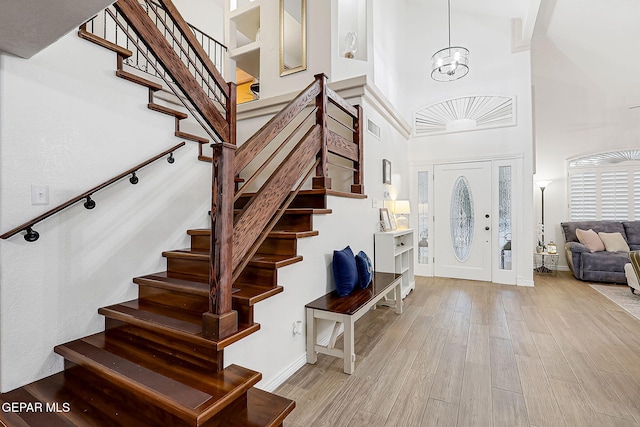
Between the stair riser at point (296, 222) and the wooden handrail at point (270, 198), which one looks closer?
the wooden handrail at point (270, 198)

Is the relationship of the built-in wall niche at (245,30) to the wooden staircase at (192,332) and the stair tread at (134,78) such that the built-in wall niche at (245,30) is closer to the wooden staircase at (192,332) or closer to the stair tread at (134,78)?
the stair tread at (134,78)

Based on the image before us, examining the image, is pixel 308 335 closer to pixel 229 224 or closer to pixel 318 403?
pixel 318 403

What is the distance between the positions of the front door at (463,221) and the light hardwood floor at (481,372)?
1630mm

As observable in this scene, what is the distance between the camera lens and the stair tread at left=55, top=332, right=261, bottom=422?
1.36m

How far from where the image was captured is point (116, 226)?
2.35 m

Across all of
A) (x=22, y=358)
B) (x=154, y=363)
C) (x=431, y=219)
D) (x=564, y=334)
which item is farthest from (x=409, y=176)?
(x=22, y=358)

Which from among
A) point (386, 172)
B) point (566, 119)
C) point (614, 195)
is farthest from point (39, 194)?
point (614, 195)

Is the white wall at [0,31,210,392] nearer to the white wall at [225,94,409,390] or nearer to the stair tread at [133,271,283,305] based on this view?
the stair tread at [133,271,283,305]

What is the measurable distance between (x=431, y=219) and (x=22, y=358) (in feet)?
18.7

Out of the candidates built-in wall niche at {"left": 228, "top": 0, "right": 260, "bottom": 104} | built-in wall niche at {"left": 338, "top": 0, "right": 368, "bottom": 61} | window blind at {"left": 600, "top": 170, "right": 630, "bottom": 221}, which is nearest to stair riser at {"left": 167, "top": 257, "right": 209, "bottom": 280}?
built-in wall niche at {"left": 228, "top": 0, "right": 260, "bottom": 104}

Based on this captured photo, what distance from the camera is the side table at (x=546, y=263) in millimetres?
6080

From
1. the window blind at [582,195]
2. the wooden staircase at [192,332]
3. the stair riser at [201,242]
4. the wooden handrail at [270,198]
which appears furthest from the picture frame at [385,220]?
the window blind at [582,195]

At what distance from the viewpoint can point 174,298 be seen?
2.16 meters

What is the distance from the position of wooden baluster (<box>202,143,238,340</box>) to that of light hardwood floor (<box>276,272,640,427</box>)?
0.77 m
